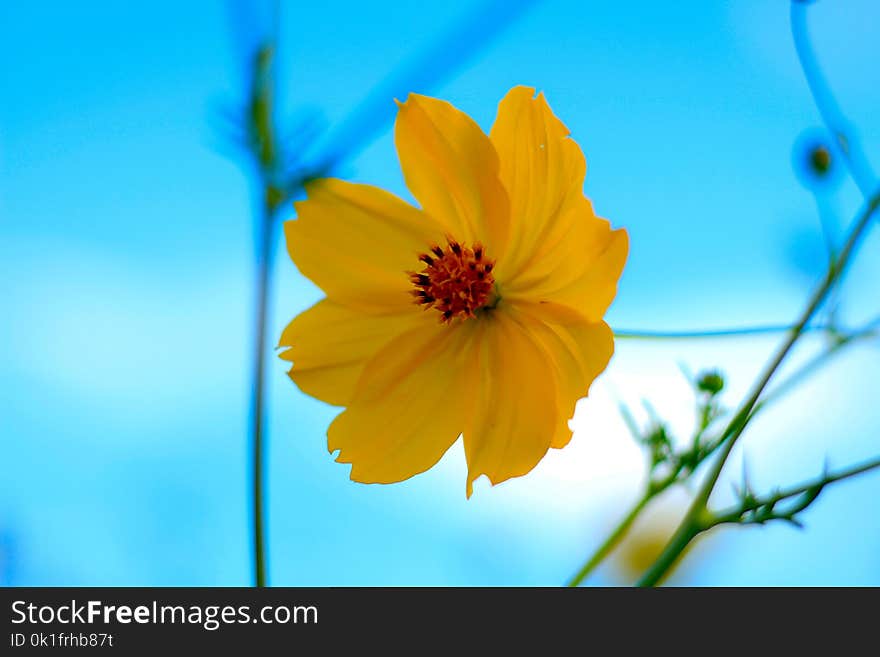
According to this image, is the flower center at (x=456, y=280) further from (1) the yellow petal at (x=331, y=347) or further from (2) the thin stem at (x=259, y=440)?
(2) the thin stem at (x=259, y=440)

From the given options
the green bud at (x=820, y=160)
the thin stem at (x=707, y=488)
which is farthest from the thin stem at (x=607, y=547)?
the green bud at (x=820, y=160)

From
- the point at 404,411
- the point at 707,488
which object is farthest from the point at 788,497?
the point at 404,411

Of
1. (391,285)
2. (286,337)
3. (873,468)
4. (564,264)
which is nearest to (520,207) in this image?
(564,264)

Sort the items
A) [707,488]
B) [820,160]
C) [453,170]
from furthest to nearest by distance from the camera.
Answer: [820,160] → [453,170] → [707,488]

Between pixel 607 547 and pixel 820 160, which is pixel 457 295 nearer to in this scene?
pixel 607 547

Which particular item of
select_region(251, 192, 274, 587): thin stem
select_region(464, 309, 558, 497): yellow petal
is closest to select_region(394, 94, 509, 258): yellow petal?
select_region(464, 309, 558, 497): yellow petal

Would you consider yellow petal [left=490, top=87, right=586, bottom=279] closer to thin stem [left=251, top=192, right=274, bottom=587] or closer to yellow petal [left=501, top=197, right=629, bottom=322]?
yellow petal [left=501, top=197, right=629, bottom=322]
